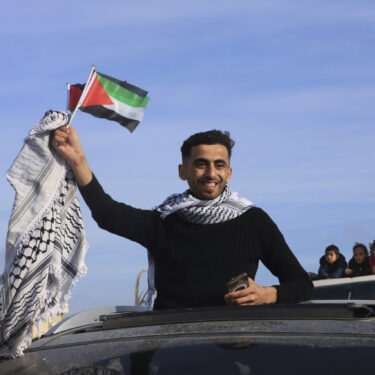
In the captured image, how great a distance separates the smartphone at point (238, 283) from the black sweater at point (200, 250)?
208 millimetres

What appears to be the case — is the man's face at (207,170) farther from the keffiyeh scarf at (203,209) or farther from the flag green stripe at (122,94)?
the flag green stripe at (122,94)

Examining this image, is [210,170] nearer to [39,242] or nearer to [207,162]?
[207,162]

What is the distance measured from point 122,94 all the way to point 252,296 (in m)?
1.14

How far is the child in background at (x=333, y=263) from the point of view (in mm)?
12984

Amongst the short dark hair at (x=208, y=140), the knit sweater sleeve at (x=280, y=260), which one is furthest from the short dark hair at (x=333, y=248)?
the knit sweater sleeve at (x=280, y=260)

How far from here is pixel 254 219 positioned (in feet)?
12.4

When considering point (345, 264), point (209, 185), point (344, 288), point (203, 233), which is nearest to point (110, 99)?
point (209, 185)

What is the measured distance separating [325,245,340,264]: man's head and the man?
370 inches

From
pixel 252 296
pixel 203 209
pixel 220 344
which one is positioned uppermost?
pixel 203 209

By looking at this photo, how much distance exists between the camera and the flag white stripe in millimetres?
3734

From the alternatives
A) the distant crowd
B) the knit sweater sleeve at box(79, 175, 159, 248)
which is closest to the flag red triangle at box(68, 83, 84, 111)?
the knit sweater sleeve at box(79, 175, 159, 248)

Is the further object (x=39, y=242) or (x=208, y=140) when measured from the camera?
(x=208, y=140)

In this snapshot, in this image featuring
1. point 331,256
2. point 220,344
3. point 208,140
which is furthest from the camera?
→ point 331,256

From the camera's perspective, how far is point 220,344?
2385 mm
